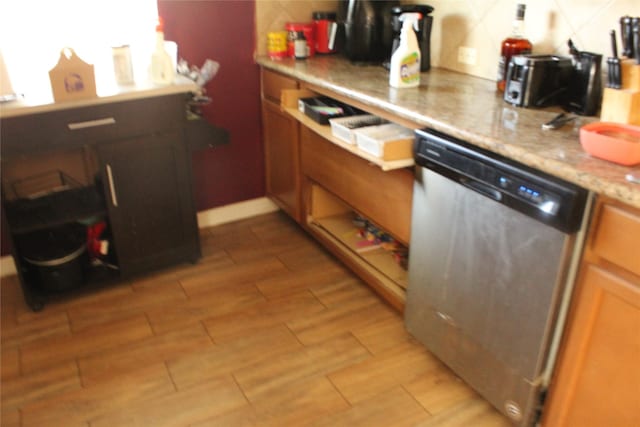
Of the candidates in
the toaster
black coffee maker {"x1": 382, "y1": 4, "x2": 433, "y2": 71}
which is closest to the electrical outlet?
black coffee maker {"x1": 382, "y1": 4, "x2": 433, "y2": 71}

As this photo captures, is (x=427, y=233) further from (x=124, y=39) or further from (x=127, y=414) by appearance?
(x=124, y=39)

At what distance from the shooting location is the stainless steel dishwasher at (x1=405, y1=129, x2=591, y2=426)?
1388 millimetres

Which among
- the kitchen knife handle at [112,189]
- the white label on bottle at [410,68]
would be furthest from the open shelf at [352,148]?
the kitchen knife handle at [112,189]

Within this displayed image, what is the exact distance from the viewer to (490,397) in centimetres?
173

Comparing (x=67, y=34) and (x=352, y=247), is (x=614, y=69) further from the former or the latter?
(x=67, y=34)

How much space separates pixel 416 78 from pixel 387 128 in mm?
311

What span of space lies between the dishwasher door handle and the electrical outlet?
3.13 ft

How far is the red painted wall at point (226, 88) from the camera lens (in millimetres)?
2561

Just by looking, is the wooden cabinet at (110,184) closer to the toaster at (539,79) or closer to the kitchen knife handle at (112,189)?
the kitchen knife handle at (112,189)

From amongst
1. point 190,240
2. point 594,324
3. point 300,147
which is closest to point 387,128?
point 300,147

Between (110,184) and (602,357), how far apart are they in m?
1.89

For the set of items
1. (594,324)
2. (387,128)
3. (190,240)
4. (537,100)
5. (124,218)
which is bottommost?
(190,240)

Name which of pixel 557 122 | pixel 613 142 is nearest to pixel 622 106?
pixel 557 122

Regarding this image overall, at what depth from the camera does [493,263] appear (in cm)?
158
